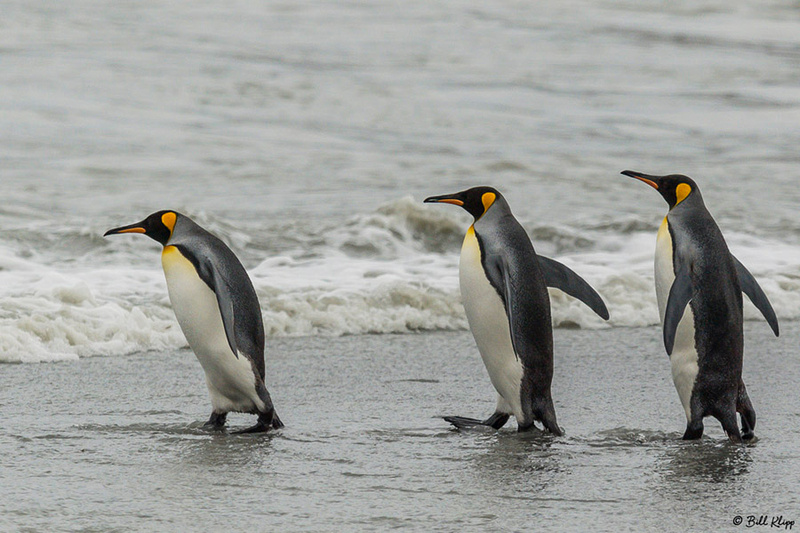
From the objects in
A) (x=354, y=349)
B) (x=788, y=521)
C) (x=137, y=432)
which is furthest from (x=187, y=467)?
(x=354, y=349)

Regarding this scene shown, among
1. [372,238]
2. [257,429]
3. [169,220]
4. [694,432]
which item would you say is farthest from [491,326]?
[372,238]

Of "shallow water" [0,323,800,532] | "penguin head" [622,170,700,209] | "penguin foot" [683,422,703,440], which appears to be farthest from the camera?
"penguin head" [622,170,700,209]

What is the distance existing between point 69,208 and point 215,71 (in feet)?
19.3

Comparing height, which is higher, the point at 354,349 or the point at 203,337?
the point at 203,337

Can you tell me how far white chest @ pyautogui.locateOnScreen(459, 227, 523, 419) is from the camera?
375cm

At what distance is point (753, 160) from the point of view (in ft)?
37.5

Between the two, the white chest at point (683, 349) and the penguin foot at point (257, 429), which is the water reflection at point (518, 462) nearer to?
the white chest at point (683, 349)

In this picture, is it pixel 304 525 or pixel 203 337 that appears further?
pixel 203 337

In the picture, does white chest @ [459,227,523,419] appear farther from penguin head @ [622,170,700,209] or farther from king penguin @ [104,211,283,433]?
king penguin @ [104,211,283,433]

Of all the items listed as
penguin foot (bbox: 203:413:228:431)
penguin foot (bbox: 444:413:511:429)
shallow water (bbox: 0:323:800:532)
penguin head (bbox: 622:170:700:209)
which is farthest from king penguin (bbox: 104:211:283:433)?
penguin head (bbox: 622:170:700:209)

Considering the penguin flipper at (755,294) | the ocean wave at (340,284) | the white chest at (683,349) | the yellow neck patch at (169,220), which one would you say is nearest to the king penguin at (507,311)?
the white chest at (683,349)

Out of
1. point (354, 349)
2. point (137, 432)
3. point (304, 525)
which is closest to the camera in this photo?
point (304, 525)

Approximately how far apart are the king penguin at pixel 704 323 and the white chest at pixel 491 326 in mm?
489

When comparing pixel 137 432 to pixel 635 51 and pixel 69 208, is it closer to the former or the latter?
pixel 69 208
